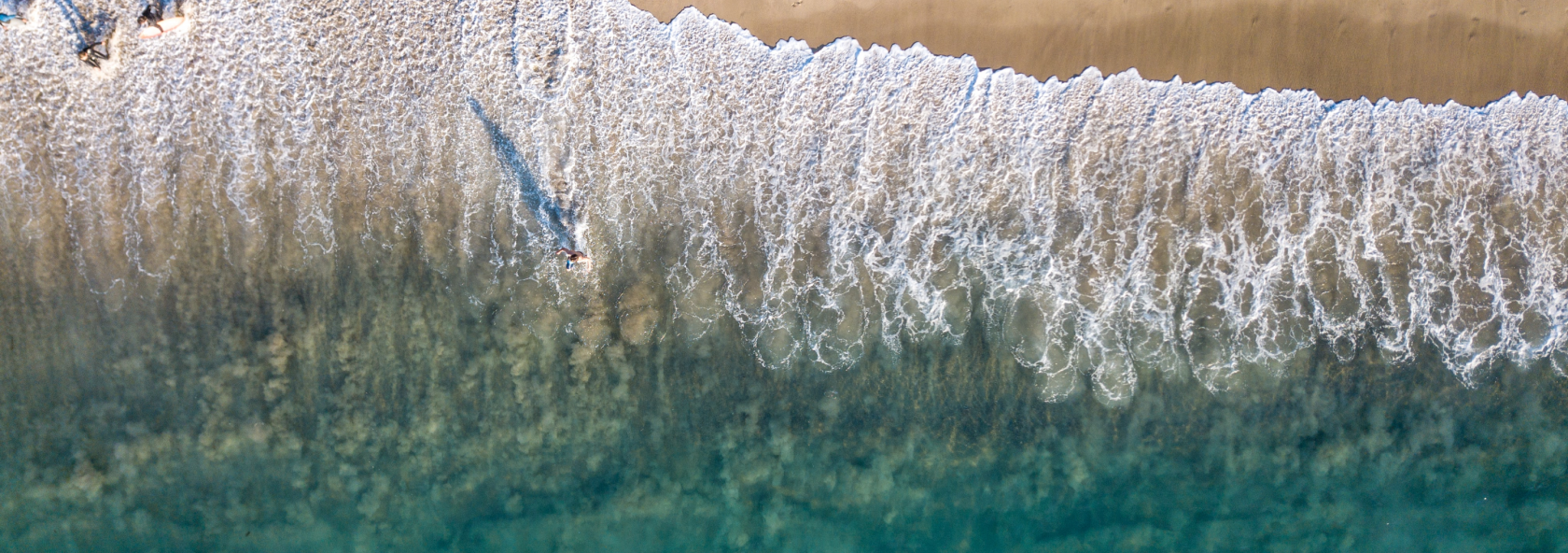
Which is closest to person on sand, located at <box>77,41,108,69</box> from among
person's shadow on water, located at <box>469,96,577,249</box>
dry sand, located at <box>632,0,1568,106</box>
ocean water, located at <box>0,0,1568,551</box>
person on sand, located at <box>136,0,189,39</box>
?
ocean water, located at <box>0,0,1568,551</box>

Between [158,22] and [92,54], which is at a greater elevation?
[158,22]

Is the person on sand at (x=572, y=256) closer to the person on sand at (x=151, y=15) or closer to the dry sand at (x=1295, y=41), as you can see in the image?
the dry sand at (x=1295, y=41)

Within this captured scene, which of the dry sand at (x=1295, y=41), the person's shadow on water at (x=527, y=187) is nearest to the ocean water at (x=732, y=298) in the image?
the person's shadow on water at (x=527, y=187)

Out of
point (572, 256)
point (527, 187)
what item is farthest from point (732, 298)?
point (527, 187)

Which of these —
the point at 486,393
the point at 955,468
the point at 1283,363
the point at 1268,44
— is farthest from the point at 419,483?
the point at 1268,44

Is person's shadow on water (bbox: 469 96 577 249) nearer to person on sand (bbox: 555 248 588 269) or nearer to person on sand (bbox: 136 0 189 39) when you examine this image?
person on sand (bbox: 555 248 588 269)

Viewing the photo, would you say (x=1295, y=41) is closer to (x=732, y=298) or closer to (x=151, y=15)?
(x=732, y=298)
